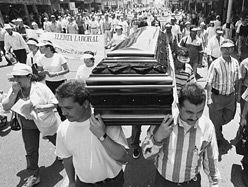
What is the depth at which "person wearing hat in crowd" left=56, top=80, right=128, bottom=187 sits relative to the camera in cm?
177

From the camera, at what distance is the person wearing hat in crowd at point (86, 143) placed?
1.77 m

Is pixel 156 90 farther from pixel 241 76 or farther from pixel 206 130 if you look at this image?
pixel 241 76

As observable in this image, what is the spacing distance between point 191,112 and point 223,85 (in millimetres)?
2232

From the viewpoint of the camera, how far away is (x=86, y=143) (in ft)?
6.12

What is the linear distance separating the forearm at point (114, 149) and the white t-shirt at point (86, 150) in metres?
0.04

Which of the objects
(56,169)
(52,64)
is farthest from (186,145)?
(52,64)

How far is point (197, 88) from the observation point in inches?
70.6

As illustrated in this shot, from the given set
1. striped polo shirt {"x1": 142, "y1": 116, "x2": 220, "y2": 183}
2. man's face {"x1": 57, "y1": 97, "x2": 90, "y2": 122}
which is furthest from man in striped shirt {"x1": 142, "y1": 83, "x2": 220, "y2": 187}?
man's face {"x1": 57, "y1": 97, "x2": 90, "y2": 122}

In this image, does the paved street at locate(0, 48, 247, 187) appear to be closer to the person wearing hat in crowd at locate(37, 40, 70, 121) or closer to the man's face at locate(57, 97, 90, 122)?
the person wearing hat in crowd at locate(37, 40, 70, 121)

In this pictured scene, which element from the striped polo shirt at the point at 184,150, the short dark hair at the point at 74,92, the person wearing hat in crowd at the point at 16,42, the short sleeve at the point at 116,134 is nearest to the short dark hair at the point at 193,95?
the striped polo shirt at the point at 184,150

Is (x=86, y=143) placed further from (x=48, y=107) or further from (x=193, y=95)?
(x=48, y=107)

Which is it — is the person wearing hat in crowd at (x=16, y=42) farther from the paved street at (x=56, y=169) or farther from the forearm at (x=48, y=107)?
the forearm at (x=48, y=107)

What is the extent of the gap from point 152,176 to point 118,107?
2.14 metres

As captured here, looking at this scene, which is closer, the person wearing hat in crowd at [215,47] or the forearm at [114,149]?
the forearm at [114,149]
